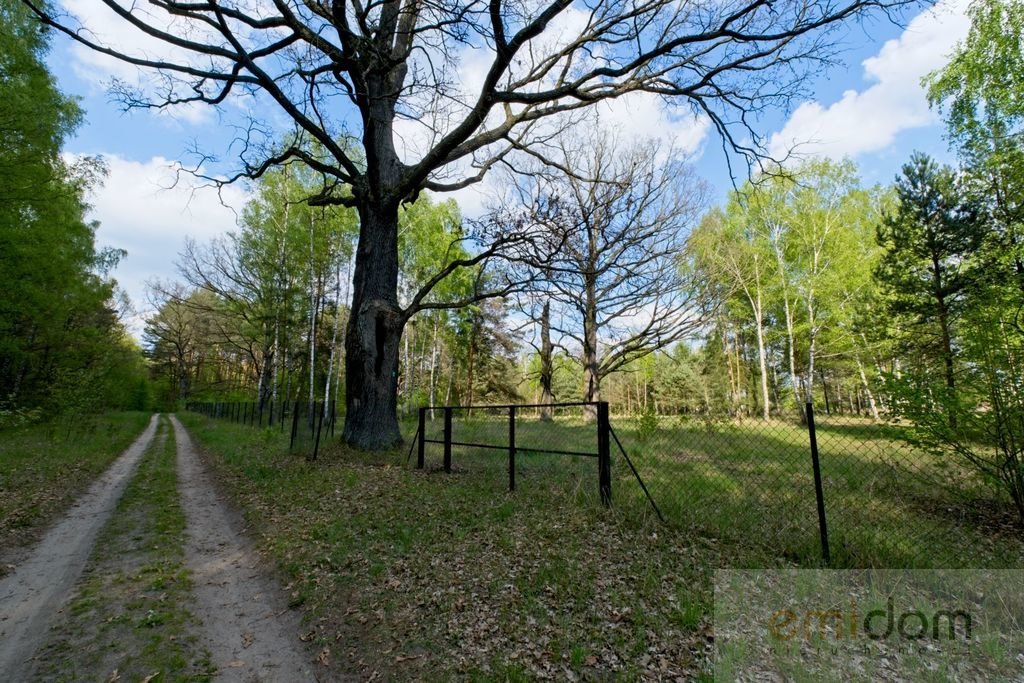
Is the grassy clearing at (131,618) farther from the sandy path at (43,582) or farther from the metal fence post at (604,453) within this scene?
the metal fence post at (604,453)

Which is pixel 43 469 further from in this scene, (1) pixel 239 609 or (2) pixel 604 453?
(2) pixel 604 453

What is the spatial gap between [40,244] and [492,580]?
53.4ft

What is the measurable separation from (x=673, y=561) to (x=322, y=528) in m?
4.04

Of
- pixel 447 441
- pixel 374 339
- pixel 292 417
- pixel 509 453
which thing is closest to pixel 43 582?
pixel 447 441

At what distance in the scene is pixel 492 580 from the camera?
394 centimetres

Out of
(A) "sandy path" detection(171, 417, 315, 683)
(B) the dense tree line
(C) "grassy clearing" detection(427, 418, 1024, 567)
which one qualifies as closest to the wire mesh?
(C) "grassy clearing" detection(427, 418, 1024, 567)

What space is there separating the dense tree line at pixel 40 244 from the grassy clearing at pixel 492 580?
336 inches

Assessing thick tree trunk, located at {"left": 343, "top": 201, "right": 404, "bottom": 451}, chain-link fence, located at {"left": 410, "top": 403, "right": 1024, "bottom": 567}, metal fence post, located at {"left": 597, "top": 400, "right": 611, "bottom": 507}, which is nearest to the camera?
chain-link fence, located at {"left": 410, "top": 403, "right": 1024, "bottom": 567}

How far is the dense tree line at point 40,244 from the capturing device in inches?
408

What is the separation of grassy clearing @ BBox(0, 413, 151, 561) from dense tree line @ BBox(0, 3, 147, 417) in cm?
88

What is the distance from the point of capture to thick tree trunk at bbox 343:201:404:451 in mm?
9625

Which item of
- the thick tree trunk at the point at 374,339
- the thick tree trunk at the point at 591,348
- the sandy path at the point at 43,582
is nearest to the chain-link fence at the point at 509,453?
the thick tree trunk at the point at 374,339

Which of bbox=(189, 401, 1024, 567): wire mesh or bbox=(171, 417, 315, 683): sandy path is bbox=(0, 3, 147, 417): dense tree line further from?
bbox=(189, 401, 1024, 567): wire mesh

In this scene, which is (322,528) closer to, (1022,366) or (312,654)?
(312,654)
